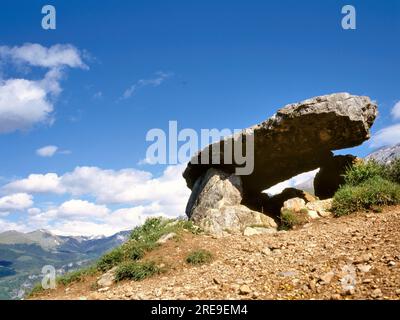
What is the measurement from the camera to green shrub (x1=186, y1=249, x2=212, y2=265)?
11484 millimetres

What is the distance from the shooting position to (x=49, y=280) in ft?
42.9

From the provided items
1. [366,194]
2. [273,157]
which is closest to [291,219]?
[366,194]

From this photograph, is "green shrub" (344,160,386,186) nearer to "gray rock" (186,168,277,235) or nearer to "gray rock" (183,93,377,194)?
"gray rock" (183,93,377,194)

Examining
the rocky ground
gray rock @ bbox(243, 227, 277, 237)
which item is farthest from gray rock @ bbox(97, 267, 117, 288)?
gray rock @ bbox(243, 227, 277, 237)

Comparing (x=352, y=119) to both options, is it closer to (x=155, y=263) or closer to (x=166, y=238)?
(x=166, y=238)

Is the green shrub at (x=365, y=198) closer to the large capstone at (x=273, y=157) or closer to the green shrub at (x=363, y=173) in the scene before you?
the green shrub at (x=363, y=173)

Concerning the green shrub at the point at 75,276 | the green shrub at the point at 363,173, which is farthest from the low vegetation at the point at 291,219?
the green shrub at the point at 75,276

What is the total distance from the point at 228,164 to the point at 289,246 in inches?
382

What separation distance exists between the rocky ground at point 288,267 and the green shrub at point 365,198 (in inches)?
22.8

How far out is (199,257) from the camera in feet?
A: 38.1

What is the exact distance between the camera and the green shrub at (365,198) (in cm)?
1421

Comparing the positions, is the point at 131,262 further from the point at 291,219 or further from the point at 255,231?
Result: the point at 291,219

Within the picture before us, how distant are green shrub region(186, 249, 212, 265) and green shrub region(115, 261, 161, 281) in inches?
42.8
